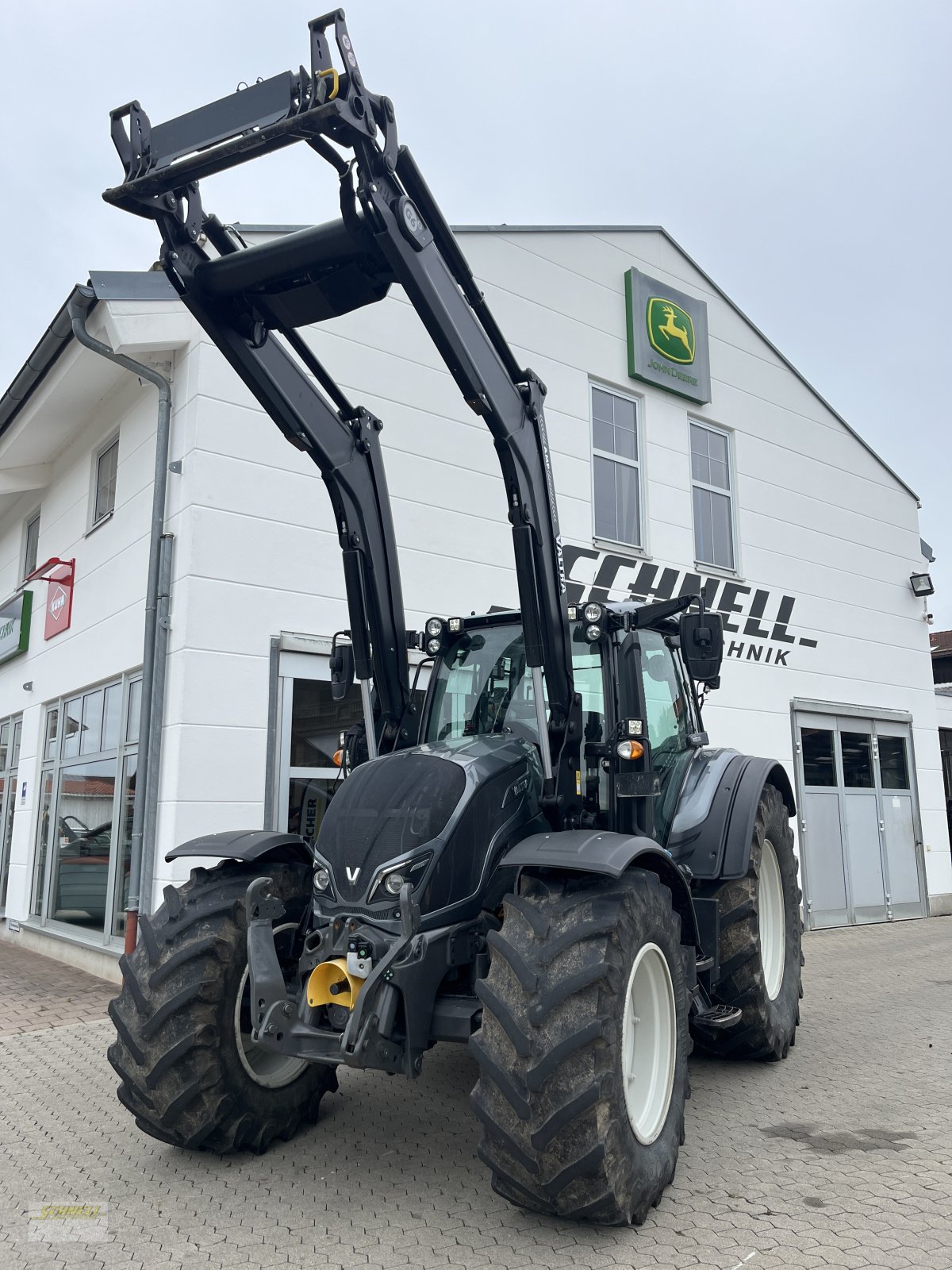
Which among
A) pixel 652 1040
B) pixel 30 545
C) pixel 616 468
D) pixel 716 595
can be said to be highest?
pixel 616 468

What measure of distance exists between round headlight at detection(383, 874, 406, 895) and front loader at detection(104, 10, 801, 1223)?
13 millimetres

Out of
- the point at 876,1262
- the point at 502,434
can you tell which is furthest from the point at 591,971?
the point at 502,434

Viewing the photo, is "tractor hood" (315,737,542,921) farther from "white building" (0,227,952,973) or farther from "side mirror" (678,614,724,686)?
"white building" (0,227,952,973)

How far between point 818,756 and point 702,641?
28.8 feet

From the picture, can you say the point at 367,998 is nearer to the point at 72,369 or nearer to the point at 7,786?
the point at 72,369

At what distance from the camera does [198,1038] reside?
12.4 ft

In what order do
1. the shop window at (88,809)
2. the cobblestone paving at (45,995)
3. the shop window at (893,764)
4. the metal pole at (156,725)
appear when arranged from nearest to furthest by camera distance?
the cobblestone paving at (45,995), the metal pole at (156,725), the shop window at (88,809), the shop window at (893,764)

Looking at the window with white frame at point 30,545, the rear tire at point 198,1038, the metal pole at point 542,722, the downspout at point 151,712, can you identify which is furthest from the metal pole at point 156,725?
the window with white frame at point 30,545

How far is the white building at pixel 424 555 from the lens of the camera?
790 centimetres

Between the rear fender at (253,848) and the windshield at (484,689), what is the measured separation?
0.89 metres

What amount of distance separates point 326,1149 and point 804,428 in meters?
12.0

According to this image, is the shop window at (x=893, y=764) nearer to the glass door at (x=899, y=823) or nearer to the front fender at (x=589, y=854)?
the glass door at (x=899, y=823)

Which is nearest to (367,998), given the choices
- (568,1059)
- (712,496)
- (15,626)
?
(568,1059)

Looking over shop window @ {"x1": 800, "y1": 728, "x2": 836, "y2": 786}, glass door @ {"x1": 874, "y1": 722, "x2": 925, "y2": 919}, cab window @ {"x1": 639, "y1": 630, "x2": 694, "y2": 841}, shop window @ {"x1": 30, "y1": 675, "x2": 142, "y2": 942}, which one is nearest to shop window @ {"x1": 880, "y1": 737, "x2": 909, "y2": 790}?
glass door @ {"x1": 874, "y1": 722, "x2": 925, "y2": 919}
